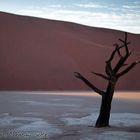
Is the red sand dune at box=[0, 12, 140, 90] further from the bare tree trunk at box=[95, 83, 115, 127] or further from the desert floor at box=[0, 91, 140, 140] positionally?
the bare tree trunk at box=[95, 83, 115, 127]

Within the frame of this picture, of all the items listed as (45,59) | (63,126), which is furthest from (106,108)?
(45,59)

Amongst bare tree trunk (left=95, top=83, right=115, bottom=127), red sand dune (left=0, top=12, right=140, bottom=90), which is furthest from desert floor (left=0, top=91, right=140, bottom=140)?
red sand dune (left=0, top=12, right=140, bottom=90)

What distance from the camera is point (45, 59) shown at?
162ft

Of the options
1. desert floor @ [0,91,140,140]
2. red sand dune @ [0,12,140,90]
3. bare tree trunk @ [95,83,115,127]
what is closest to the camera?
desert floor @ [0,91,140,140]

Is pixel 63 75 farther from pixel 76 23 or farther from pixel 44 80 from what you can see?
pixel 76 23

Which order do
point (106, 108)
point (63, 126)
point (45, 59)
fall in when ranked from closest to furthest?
point (63, 126), point (106, 108), point (45, 59)

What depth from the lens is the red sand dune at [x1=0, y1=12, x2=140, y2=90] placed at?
44.7 meters

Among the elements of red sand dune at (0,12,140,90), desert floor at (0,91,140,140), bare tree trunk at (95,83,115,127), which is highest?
red sand dune at (0,12,140,90)

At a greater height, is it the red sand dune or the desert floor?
the red sand dune

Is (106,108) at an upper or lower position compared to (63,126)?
upper

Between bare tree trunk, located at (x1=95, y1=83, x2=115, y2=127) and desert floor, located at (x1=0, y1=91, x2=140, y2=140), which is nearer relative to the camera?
desert floor, located at (x1=0, y1=91, x2=140, y2=140)

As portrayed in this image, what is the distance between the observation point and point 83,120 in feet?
50.6

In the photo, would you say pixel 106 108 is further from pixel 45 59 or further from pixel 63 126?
pixel 45 59

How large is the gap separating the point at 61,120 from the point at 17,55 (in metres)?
33.9
